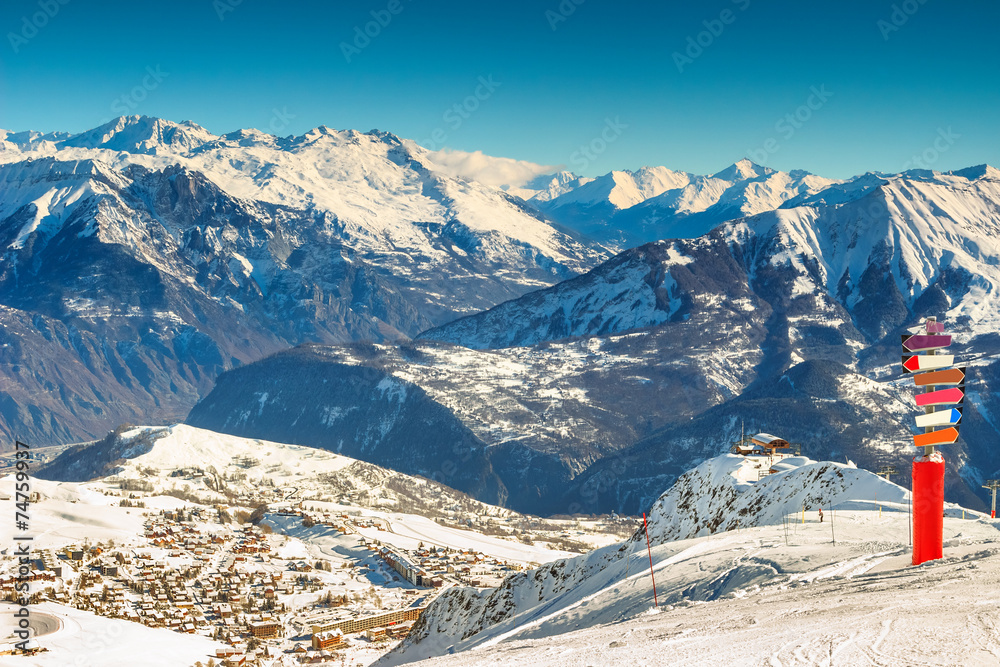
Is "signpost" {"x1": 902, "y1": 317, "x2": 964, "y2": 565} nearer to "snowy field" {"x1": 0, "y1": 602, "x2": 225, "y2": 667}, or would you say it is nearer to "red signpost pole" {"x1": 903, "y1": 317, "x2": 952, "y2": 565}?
"red signpost pole" {"x1": 903, "y1": 317, "x2": 952, "y2": 565}

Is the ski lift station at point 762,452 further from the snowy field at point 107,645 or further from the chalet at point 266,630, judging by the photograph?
the chalet at point 266,630

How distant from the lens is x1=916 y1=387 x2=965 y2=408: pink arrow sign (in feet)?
130

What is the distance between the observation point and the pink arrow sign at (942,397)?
39531 millimetres

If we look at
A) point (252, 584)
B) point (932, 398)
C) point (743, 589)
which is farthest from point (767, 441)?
point (932, 398)

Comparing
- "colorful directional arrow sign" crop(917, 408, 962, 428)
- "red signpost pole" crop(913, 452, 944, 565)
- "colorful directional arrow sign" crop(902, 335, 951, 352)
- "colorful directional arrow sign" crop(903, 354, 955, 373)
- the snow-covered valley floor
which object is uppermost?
"colorful directional arrow sign" crop(902, 335, 951, 352)

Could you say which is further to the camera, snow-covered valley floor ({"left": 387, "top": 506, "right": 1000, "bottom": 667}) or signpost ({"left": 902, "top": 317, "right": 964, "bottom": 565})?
signpost ({"left": 902, "top": 317, "right": 964, "bottom": 565})

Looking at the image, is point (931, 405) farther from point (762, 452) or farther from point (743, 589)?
point (762, 452)

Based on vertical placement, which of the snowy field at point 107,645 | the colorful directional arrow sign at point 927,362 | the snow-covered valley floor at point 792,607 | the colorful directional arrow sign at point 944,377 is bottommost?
the snowy field at point 107,645

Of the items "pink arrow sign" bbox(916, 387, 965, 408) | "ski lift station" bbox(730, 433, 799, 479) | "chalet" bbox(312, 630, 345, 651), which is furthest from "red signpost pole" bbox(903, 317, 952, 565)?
"chalet" bbox(312, 630, 345, 651)

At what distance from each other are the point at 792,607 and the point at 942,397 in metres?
9.96

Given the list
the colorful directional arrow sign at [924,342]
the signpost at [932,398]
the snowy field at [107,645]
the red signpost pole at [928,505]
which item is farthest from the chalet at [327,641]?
the colorful directional arrow sign at [924,342]

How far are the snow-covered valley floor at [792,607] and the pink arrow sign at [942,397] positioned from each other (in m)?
6.75

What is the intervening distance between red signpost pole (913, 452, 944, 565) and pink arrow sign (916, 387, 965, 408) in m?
2.07

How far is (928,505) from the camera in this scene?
4138 centimetres
